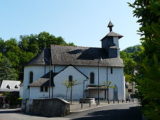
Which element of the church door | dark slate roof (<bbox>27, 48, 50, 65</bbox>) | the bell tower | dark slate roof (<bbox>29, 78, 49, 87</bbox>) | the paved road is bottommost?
the paved road

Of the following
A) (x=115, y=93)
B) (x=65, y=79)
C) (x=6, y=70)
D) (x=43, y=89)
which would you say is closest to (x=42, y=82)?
(x=43, y=89)

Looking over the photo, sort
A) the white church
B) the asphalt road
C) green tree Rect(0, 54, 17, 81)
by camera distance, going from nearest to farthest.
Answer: the asphalt road
the white church
green tree Rect(0, 54, 17, 81)

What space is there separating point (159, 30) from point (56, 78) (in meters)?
48.1

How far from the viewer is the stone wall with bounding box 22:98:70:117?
35562 mm

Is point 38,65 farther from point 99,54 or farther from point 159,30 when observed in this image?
point 159,30

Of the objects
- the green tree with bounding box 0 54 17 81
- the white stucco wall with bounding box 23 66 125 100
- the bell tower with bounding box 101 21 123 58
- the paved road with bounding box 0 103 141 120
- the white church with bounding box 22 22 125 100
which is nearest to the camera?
the paved road with bounding box 0 103 141 120

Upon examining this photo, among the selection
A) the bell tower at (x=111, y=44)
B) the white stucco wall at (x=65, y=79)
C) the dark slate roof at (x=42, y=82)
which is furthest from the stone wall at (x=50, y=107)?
A: the bell tower at (x=111, y=44)

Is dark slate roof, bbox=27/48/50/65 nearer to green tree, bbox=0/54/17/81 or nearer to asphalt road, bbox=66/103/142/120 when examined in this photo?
asphalt road, bbox=66/103/142/120

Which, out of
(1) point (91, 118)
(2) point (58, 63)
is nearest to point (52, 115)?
(1) point (91, 118)

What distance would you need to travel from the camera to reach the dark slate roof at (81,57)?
2216 inches

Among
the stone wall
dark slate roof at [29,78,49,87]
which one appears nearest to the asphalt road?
the stone wall

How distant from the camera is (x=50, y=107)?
3825cm

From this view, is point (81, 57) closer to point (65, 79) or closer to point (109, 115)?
point (65, 79)

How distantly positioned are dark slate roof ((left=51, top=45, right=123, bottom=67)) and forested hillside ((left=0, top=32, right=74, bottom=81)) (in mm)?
29126
